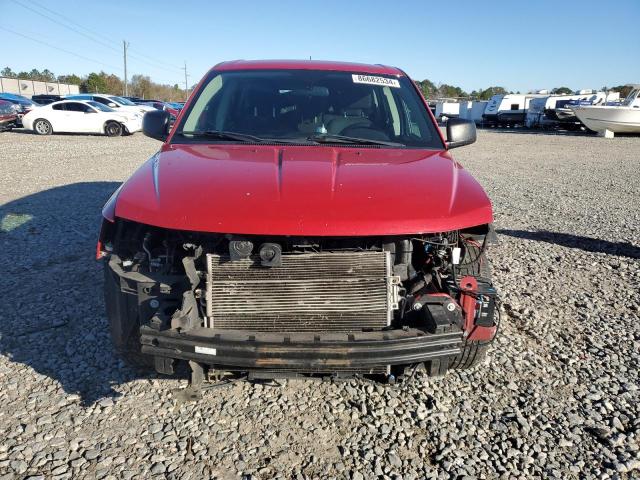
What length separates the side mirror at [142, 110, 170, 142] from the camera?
12.0 feet

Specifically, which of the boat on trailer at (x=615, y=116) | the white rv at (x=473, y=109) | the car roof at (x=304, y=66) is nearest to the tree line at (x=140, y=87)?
the white rv at (x=473, y=109)

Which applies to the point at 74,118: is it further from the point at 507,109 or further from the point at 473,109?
the point at 473,109

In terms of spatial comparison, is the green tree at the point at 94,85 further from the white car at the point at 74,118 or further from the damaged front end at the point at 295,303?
the damaged front end at the point at 295,303

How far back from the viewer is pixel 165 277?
246cm

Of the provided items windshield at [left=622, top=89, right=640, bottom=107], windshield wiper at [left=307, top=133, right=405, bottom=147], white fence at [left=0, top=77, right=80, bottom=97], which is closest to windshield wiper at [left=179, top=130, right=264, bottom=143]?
windshield wiper at [left=307, top=133, right=405, bottom=147]

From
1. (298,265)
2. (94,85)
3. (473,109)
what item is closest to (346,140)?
(298,265)

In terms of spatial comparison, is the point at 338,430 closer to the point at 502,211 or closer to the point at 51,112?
the point at 502,211

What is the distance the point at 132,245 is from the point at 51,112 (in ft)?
66.2

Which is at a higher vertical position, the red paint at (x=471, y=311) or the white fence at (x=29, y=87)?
the white fence at (x=29, y=87)

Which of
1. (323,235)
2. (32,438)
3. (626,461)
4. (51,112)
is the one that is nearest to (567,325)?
(626,461)

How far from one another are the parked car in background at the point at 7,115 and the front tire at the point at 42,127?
48.3 inches

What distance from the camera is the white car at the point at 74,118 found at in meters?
19.8

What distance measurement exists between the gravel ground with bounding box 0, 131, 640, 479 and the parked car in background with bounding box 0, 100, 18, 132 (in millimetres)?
18353

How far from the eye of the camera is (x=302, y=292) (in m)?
2.42
